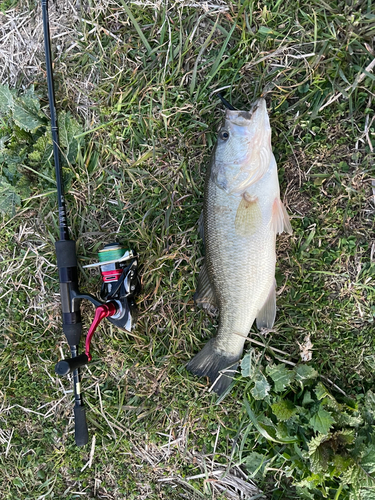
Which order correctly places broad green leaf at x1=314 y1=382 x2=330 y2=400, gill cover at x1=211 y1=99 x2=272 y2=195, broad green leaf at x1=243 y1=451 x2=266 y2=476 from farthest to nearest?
1. broad green leaf at x1=243 y1=451 x2=266 y2=476
2. broad green leaf at x1=314 y1=382 x2=330 y2=400
3. gill cover at x1=211 y1=99 x2=272 y2=195

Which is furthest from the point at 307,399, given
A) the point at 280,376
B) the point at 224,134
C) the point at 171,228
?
the point at 224,134

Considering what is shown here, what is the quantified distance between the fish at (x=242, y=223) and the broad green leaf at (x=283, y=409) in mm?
454

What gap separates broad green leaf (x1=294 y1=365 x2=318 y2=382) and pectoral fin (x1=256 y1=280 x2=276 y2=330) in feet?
1.17

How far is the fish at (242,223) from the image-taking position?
6.64 ft

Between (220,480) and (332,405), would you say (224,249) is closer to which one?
(332,405)

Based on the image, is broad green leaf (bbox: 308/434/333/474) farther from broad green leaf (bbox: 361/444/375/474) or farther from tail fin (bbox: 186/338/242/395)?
tail fin (bbox: 186/338/242/395)

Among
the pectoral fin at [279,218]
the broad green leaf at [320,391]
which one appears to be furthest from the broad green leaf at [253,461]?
the pectoral fin at [279,218]

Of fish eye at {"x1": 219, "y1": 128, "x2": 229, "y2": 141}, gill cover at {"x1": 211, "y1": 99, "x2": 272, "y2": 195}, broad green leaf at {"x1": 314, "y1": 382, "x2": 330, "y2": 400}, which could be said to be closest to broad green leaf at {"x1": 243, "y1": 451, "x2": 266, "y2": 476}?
broad green leaf at {"x1": 314, "y1": 382, "x2": 330, "y2": 400}

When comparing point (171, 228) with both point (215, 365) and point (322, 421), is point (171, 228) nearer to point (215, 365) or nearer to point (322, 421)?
point (215, 365)

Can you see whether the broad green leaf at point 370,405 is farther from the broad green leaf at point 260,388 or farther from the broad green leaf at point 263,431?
the broad green leaf at point 260,388

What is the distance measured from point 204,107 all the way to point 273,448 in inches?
97.4

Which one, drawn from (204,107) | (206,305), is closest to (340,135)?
(204,107)

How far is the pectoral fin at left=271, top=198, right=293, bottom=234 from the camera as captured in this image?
209 cm

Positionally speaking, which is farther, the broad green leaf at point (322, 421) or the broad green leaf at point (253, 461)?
the broad green leaf at point (253, 461)
